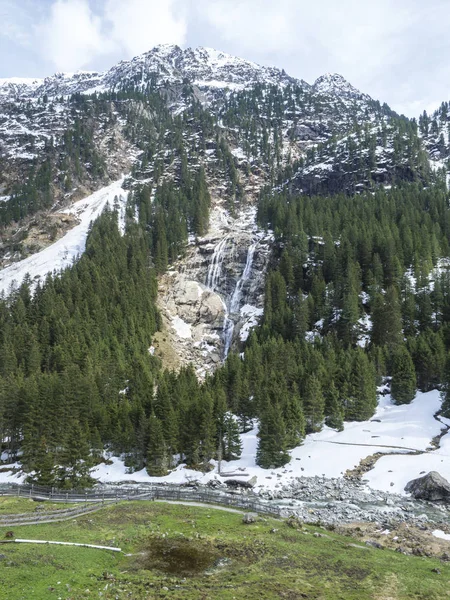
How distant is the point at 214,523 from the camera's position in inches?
1300

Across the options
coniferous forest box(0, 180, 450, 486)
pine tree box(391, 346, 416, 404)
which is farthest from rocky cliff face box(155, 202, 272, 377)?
pine tree box(391, 346, 416, 404)

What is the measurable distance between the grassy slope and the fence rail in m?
2.82

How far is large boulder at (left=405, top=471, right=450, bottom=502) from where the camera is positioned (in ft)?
150

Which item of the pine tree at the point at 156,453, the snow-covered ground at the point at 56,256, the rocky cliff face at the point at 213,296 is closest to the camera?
the pine tree at the point at 156,453

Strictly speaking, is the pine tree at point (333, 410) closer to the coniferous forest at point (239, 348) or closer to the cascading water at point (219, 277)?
the coniferous forest at point (239, 348)

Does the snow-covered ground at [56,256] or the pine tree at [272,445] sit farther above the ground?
the snow-covered ground at [56,256]

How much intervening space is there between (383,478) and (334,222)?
97.6 metres

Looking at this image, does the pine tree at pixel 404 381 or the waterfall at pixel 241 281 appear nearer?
the pine tree at pixel 404 381

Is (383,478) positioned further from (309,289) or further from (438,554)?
(309,289)

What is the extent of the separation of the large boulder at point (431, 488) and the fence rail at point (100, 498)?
17217mm

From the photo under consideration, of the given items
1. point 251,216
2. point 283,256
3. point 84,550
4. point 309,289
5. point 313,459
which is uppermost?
point 251,216

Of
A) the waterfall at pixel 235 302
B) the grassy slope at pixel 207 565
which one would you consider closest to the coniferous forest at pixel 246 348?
the waterfall at pixel 235 302

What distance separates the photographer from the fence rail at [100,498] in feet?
111

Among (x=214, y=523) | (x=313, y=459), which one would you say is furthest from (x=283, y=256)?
(x=214, y=523)
